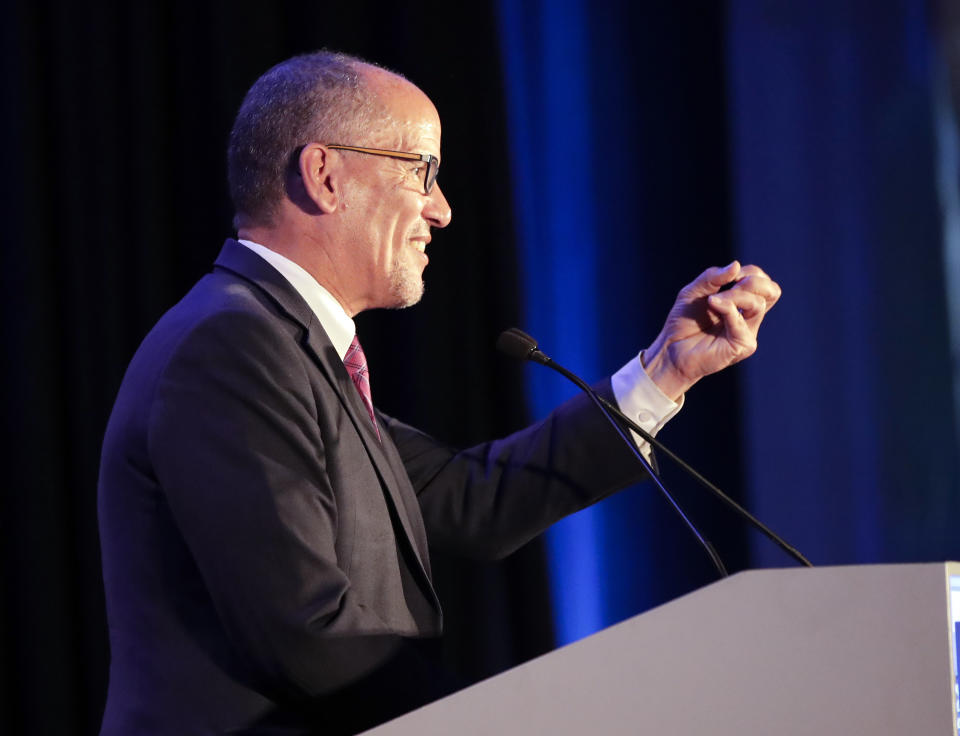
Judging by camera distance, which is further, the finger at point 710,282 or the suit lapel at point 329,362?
the finger at point 710,282

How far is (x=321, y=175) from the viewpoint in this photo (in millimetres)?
1656

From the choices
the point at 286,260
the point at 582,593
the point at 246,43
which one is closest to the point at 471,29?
the point at 246,43

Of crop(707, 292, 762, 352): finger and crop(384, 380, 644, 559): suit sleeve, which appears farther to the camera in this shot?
crop(384, 380, 644, 559): suit sleeve

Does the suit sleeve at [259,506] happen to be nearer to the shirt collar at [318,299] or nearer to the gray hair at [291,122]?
the shirt collar at [318,299]

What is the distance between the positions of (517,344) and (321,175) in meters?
0.40

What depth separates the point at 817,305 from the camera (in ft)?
9.25

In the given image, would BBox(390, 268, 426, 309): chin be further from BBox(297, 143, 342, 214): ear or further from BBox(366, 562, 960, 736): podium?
BBox(366, 562, 960, 736): podium

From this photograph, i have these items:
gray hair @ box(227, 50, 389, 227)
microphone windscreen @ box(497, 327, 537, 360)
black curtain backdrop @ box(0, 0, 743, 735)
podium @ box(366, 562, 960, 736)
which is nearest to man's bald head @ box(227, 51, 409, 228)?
gray hair @ box(227, 50, 389, 227)

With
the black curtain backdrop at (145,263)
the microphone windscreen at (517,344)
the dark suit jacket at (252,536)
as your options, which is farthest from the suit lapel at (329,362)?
the black curtain backdrop at (145,263)

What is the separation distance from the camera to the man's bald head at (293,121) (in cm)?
167

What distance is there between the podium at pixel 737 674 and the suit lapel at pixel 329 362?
2.07 ft

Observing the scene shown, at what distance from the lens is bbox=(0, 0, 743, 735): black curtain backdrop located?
2160mm

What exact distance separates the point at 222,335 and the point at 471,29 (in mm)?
1597

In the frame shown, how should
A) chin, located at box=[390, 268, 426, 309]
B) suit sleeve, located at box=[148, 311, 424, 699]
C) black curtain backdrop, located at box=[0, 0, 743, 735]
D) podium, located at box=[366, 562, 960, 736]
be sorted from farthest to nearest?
black curtain backdrop, located at box=[0, 0, 743, 735]
chin, located at box=[390, 268, 426, 309]
suit sleeve, located at box=[148, 311, 424, 699]
podium, located at box=[366, 562, 960, 736]
